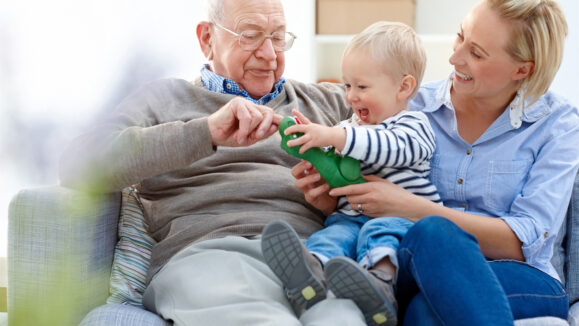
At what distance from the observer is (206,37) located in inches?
69.9

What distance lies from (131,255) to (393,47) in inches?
33.4

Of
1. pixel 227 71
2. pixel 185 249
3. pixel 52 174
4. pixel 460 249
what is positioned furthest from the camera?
pixel 227 71

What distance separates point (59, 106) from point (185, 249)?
113 cm

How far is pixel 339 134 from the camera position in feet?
4.28

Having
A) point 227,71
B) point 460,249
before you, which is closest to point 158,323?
point 460,249

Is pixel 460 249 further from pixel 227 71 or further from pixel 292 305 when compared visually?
pixel 227 71

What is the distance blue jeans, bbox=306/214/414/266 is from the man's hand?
28 cm

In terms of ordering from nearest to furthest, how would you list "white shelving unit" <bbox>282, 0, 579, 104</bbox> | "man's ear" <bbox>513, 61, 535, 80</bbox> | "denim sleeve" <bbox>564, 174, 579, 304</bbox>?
"man's ear" <bbox>513, 61, 535, 80</bbox> < "denim sleeve" <bbox>564, 174, 579, 304</bbox> < "white shelving unit" <bbox>282, 0, 579, 104</bbox>

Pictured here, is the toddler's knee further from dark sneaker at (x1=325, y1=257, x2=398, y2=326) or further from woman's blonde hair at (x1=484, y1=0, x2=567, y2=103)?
woman's blonde hair at (x1=484, y1=0, x2=567, y2=103)

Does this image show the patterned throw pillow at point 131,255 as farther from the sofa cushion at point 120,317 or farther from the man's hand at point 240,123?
the man's hand at point 240,123

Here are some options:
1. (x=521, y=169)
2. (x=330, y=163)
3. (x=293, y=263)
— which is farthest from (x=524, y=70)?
(x=293, y=263)

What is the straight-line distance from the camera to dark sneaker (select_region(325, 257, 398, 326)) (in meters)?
1.06

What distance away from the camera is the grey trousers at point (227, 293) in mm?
1116

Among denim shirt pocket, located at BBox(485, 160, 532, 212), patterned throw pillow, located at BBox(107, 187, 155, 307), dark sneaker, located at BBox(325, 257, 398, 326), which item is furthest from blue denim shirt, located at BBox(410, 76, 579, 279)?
patterned throw pillow, located at BBox(107, 187, 155, 307)
